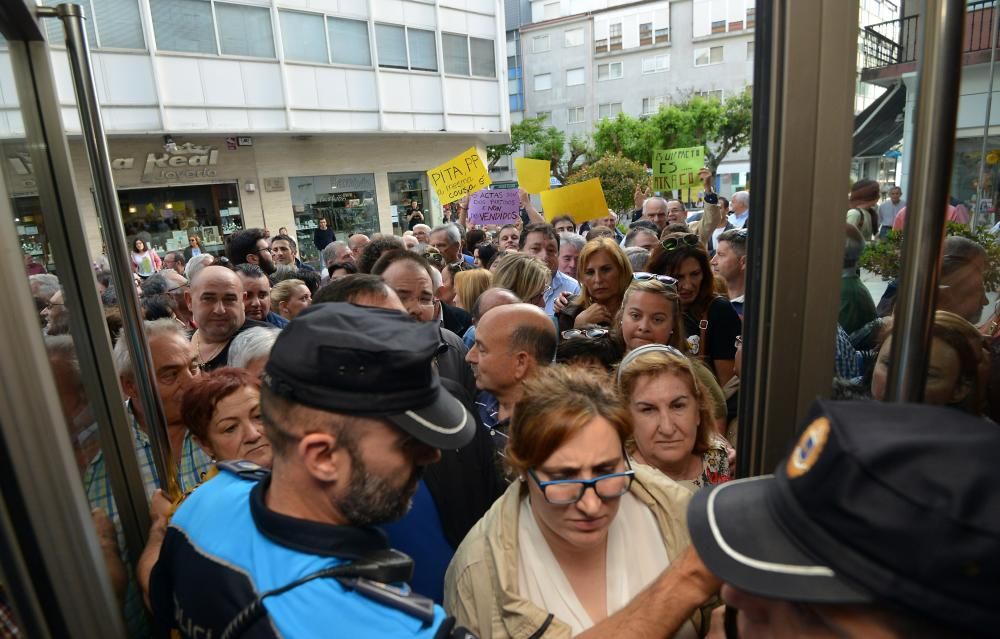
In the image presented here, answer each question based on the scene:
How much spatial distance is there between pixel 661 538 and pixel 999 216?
3.45ft

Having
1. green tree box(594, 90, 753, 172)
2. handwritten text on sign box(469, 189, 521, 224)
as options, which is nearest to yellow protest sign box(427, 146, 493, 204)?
handwritten text on sign box(469, 189, 521, 224)

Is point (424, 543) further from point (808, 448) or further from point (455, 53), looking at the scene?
point (455, 53)

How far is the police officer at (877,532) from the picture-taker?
0.65 meters

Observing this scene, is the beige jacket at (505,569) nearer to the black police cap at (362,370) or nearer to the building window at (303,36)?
the black police cap at (362,370)

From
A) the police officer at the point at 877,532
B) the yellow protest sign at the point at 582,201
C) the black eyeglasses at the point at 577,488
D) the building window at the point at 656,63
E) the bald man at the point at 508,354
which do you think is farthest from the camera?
the building window at the point at 656,63

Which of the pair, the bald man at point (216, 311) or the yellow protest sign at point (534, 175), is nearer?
the bald man at point (216, 311)

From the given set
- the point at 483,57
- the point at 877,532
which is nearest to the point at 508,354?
the point at 877,532

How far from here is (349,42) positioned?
17469 millimetres

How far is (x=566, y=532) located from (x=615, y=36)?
49.2 m

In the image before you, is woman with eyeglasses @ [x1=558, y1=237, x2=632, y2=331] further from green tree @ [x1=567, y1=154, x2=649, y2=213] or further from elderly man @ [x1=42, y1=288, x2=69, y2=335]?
green tree @ [x1=567, y1=154, x2=649, y2=213]

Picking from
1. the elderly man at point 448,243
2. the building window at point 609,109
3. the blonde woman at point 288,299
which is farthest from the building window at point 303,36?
the building window at point 609,109

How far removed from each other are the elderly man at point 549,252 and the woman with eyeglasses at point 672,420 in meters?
2.88

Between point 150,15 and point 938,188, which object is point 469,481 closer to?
point 938,188

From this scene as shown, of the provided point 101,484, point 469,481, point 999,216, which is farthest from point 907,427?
point 469,481
